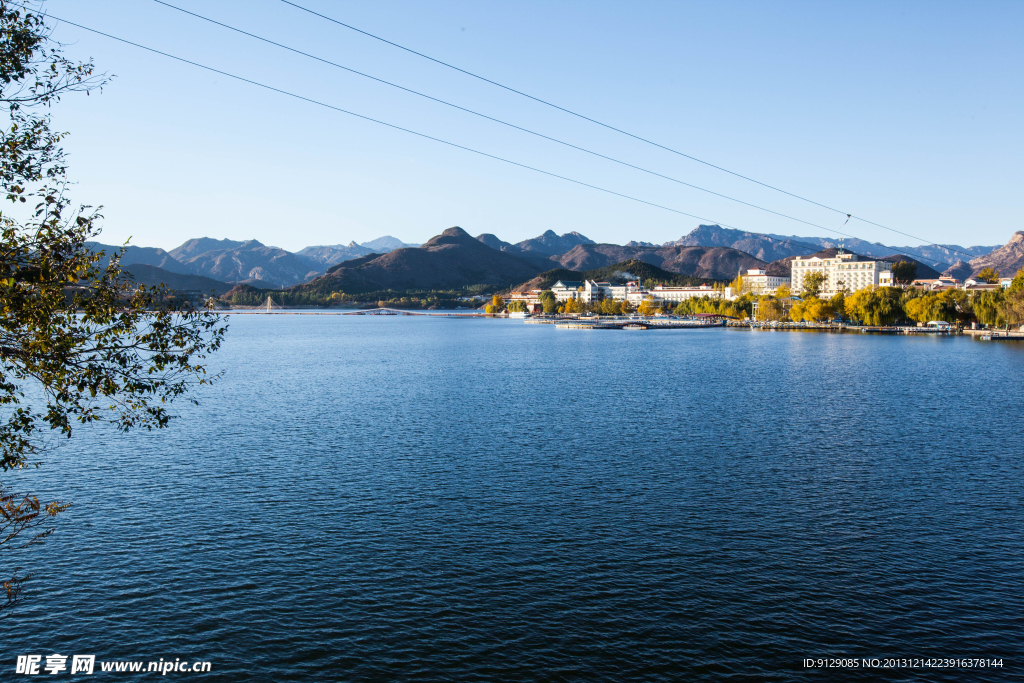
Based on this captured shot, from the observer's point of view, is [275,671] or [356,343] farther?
[356,343]

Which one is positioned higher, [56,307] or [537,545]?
[56,307]

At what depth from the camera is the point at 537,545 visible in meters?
18.6

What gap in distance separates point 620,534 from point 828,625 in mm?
6191

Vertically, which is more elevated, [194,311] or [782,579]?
[194,311]

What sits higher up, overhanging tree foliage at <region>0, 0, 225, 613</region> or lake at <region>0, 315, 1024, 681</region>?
overhanging tree foliage at <region>0, 0, 225, 613</region>

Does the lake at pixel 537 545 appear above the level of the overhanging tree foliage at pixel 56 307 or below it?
below

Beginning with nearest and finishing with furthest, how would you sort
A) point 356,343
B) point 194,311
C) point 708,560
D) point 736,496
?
point 194,311
point 708,560
point 736,496
point 356,343

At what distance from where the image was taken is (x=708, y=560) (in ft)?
57.5

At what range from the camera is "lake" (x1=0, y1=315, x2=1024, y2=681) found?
44.7 ft

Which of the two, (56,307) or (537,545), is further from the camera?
(537,545)

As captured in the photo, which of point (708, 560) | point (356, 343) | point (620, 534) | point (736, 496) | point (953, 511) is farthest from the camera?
point (356, 343)

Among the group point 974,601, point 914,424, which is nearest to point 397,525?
point 974,601

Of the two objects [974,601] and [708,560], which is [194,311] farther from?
[974,601]

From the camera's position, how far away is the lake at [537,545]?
44.7ft
